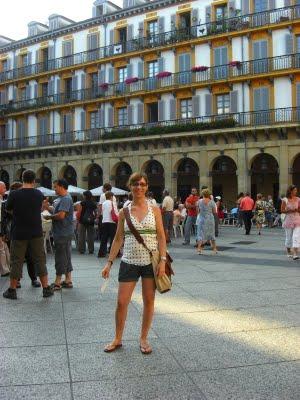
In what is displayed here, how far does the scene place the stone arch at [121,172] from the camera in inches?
1469

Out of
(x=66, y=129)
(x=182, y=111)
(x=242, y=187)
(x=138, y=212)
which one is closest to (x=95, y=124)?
(x=66, y=129)

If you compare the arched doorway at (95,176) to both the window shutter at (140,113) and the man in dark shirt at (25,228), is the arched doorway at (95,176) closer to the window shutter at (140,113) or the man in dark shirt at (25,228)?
the window shutter at (140,113)

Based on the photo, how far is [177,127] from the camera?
110 ft

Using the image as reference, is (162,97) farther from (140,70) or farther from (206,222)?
(206,222)

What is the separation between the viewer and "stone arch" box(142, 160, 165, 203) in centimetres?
3692

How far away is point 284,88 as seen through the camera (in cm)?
3125

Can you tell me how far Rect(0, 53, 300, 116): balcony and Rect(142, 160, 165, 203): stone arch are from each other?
5323 mm

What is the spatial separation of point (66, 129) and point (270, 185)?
16548mm

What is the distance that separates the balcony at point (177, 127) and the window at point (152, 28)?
6814 mm

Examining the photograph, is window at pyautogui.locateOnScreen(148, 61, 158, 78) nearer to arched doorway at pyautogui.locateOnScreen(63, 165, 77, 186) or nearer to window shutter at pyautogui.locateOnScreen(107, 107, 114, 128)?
window shutter at pyautogui.locateOnScreen(107, 107, 114, 128)

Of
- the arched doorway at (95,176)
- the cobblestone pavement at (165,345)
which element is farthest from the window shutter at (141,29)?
the cobblestone pavement at (165,345)

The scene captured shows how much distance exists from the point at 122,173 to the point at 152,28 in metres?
10.9

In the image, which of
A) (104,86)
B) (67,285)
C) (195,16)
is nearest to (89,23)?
(104,86)

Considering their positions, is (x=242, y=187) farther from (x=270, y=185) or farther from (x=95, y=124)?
(x=95, y=124)
